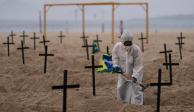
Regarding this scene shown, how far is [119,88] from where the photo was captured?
1159 centimetres

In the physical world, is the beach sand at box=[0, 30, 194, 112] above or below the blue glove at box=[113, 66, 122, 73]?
below

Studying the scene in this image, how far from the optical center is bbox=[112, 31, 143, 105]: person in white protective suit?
11.0m

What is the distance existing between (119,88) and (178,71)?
6.61 m

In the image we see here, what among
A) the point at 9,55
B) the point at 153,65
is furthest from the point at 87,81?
the point at 9,55

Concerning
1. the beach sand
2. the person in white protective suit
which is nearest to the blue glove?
the person in white protective suit

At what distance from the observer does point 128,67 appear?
37.0 ft

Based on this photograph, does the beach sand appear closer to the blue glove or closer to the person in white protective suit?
the person in white protective suit

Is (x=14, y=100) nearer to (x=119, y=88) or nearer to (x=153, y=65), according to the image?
(x=119, y=88)

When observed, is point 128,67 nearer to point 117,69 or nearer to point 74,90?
point 117,69

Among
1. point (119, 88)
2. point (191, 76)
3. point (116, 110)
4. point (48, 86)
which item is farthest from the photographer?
point (191, 76)

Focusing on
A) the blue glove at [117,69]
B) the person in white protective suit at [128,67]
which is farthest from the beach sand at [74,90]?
the blue glove at [117,69]

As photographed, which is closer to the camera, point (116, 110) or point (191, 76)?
point (116, 110)

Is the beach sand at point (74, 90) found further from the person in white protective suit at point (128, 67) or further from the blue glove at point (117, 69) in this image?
the blue glove at point (117, 69)

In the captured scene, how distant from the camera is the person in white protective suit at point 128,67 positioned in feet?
36.2
